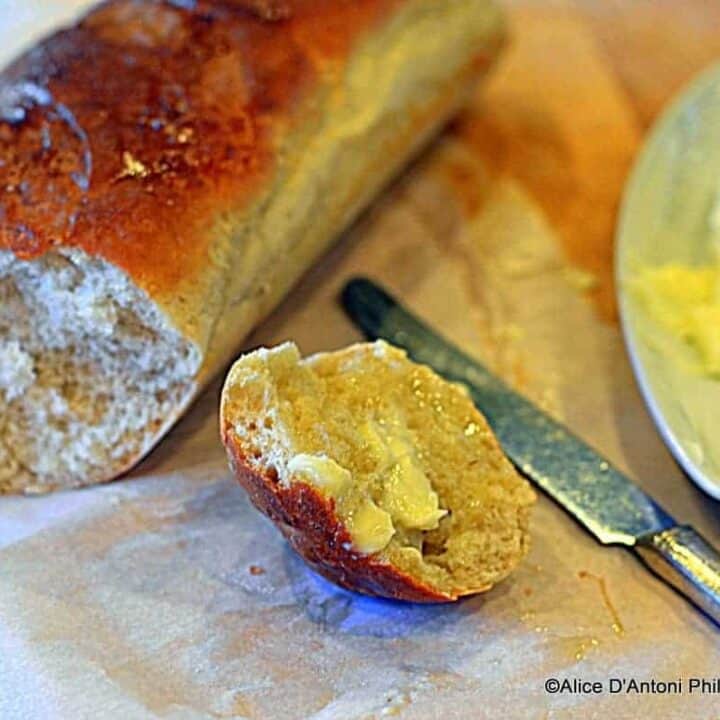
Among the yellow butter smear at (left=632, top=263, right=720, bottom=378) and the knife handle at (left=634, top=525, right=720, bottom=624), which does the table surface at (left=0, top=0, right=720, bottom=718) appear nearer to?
the knife handle at (left=634, top=525, right=720, bottom=624)

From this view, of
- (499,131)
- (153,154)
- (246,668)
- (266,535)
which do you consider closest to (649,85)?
(499,131)

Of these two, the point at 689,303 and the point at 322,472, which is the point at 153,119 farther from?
the point at 689,303

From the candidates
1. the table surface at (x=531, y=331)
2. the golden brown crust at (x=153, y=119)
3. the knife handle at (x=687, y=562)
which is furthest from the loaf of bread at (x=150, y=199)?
the knife handle at (x=687, y=562)

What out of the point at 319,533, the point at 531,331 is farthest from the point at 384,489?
the point at 531,331

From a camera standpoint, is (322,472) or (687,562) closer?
(322,472)

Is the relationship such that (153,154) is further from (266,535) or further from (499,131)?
(499,131)

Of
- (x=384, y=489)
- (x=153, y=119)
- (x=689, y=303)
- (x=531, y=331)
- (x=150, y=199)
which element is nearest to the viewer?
(x=384, y=489)
